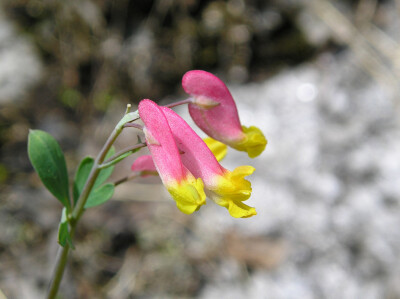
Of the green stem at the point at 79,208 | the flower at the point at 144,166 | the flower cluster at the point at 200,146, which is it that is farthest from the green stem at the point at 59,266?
the flower cluster at the point at 200,146

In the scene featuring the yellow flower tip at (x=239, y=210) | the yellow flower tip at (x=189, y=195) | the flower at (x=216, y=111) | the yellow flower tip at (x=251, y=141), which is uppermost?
the flower at (x=216, y=111)

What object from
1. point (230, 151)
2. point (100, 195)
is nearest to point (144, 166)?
point (100, 195)

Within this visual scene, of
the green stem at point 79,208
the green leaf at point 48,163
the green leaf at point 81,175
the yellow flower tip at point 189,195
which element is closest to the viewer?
the yellow flower tip at point 189,195

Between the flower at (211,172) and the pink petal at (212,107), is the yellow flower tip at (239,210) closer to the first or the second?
the flower at (211,172)

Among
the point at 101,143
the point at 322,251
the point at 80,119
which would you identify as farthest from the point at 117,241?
the point at 322,251

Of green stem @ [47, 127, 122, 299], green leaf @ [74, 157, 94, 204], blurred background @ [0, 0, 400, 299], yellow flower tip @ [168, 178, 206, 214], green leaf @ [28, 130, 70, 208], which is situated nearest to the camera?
yellow flower tip @ [168, 178, 206, 214]

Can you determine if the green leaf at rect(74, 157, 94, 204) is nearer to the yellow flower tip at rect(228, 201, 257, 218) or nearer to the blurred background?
the yellow flower tip at rect(228, 201, 257, 218)

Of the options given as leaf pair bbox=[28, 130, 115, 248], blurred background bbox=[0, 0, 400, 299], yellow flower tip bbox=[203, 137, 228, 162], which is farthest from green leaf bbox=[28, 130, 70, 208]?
blurred background bbox=[0, 0, 400, 299]
